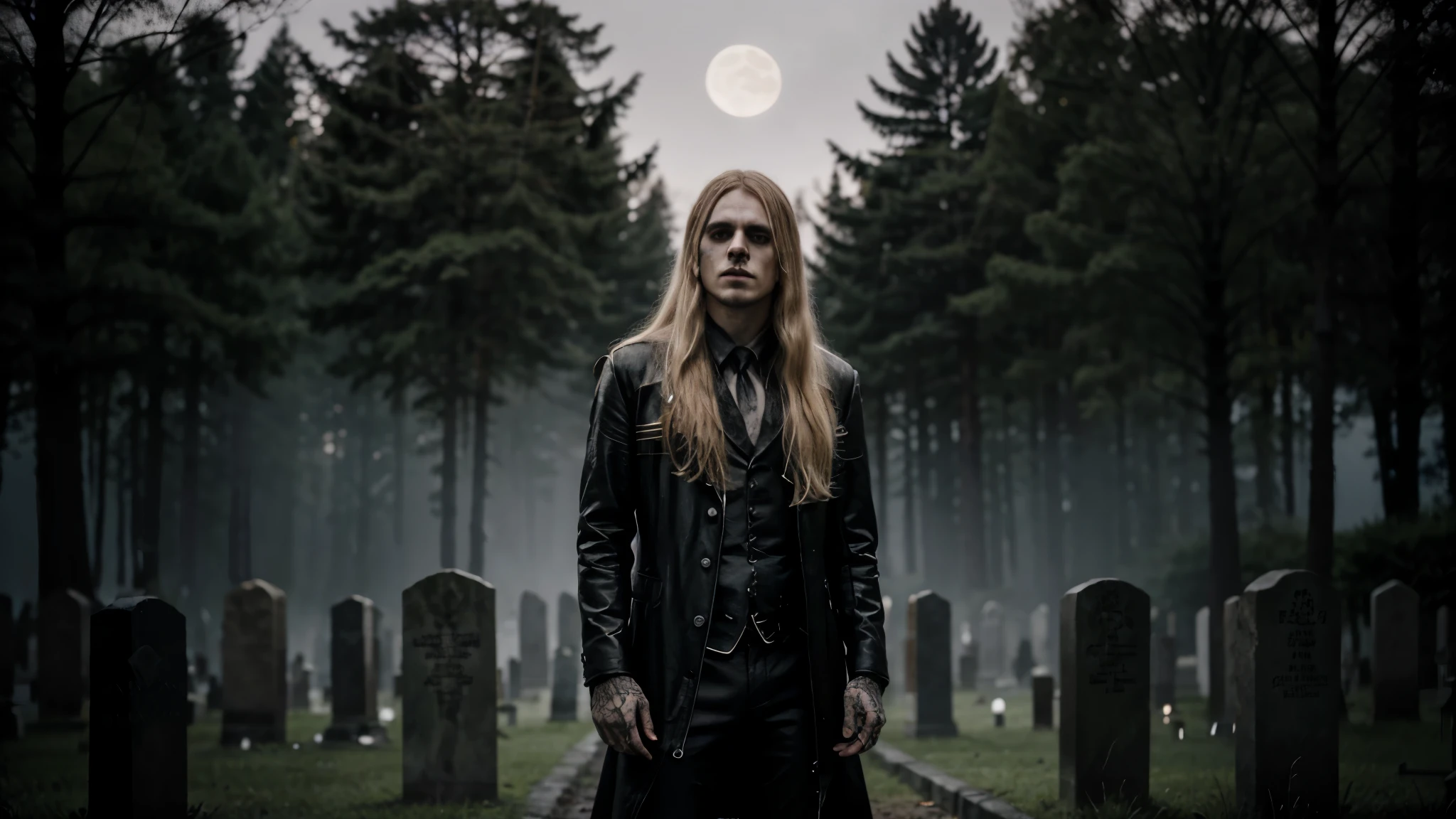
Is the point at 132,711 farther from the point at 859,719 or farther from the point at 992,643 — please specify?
the point at 992,643

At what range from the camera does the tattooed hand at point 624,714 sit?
3.83m

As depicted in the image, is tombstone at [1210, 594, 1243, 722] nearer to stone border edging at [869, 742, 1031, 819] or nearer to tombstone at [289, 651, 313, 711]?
stone border edging at [869, 742, 1031, 819]

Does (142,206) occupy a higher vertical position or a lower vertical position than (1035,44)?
lower

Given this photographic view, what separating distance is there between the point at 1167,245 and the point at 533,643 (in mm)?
12858

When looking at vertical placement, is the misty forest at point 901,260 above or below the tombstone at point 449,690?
above

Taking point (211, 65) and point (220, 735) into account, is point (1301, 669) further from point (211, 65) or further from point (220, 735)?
point (211, 65)

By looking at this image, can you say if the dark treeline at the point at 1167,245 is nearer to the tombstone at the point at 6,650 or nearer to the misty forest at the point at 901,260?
the misty forest at the point at 901,260

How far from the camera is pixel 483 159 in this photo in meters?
28.0

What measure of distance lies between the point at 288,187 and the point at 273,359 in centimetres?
1244

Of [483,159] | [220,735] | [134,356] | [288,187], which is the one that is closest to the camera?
[220,735]

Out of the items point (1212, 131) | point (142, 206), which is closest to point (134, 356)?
point (142, 206)

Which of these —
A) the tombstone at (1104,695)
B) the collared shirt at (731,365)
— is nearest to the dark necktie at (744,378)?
the collared shirt at (731,365)

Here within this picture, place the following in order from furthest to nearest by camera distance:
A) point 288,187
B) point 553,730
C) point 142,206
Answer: point 288,187 < point 142,206 < point 553,730

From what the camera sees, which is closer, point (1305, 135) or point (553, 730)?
point (553, 730)
